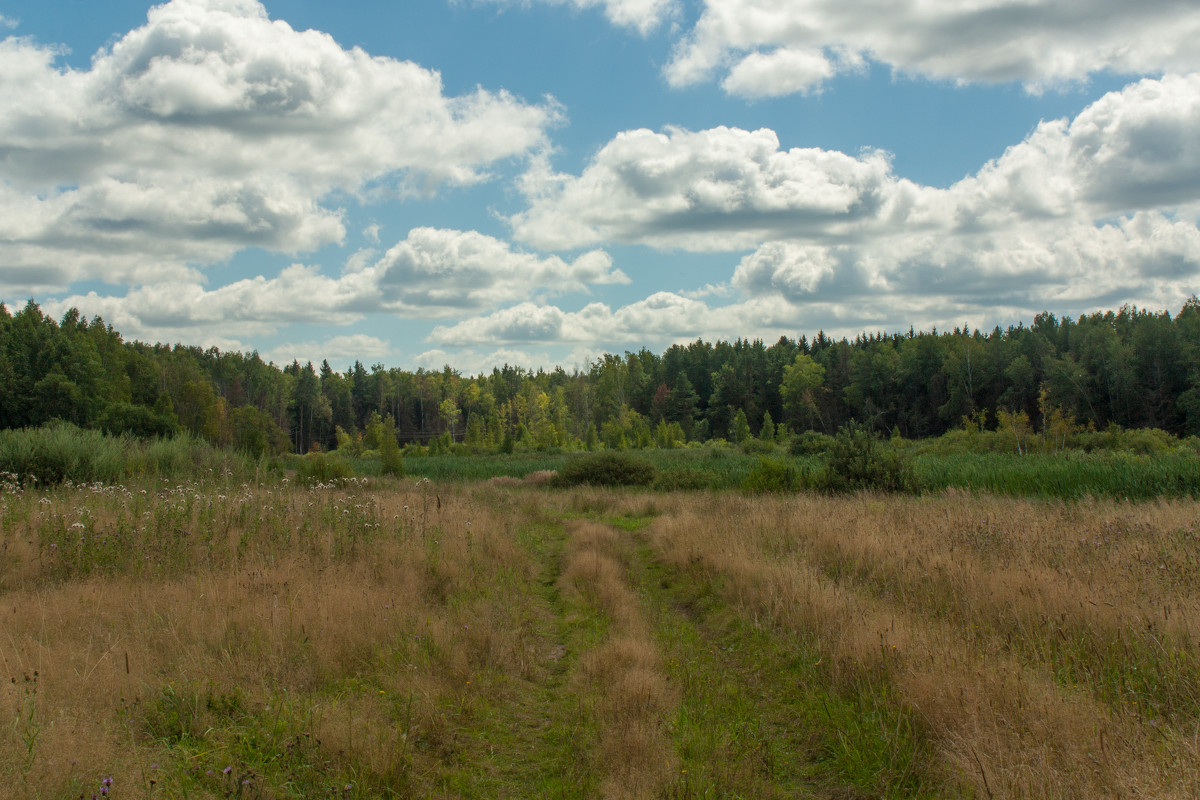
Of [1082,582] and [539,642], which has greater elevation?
[1082,582]

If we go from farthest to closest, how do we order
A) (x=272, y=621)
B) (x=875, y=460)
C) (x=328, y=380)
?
(x=328, y=380)
(x=875, y=460)
(x=272, y=621)

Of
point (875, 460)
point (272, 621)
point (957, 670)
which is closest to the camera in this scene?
point (957, 670)

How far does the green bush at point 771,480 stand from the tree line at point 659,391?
3439cm

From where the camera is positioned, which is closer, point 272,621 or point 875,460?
point 272,621

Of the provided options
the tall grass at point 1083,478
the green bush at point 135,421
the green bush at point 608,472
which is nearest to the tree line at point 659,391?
the green bush at point 135,421

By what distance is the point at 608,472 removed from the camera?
112 ft

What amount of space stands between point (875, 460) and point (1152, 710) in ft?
63.9

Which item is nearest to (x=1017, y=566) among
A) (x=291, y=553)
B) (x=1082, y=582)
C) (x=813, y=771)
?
(x=1082, y=582)

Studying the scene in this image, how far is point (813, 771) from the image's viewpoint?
4.96 metres

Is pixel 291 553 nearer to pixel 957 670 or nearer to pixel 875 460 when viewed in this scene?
pixel 957 670

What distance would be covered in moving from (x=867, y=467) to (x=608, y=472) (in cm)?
1414

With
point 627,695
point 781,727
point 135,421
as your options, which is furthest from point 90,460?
point 135,421

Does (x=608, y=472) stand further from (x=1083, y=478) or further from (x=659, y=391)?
(x=659, y=391)

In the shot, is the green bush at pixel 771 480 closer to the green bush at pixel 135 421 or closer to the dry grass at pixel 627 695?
the dry grass at pixel 627 695
